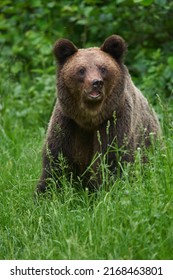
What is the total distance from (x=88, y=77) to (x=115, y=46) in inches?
18.0

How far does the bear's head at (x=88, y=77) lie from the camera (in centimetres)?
584

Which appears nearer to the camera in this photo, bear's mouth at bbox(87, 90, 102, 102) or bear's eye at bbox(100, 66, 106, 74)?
bear's mouth at bbox(87, 90, 102, 102)

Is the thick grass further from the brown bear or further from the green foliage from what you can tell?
the brown bear

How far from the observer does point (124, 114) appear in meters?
6.08

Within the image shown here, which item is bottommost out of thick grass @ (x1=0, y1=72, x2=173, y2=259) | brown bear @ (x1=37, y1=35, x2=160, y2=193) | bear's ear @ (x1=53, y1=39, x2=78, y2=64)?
thick grass @ (x1=0, y1=72, x2=173, y2=259)

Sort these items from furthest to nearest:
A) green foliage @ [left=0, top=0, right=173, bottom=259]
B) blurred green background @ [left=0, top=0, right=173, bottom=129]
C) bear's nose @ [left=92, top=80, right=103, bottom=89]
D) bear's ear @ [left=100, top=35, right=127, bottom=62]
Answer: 1. blurred green background @ [left=0, top=0, right=173, bottom=129]
2. bear's ear @ [left=100, top=35, right=127, bottom=62]
3. bear's nose @ [left=92, top=80, right=103, bottom=89]
4. green foliage @ [left=0, top=0, right=173, bottom=259]

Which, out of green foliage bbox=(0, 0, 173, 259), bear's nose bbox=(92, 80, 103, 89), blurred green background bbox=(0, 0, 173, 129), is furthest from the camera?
blurred green background bbox=(0, 0, 173, 129)

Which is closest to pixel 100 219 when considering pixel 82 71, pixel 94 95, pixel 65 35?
pixel 94 95

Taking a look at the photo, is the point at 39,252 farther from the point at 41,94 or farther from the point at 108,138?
the point at 41,94

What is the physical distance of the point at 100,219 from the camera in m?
4.86

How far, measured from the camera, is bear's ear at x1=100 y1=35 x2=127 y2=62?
235 inches

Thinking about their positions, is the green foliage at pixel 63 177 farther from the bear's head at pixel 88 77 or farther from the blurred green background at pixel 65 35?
the bear's head at pixel 88 77

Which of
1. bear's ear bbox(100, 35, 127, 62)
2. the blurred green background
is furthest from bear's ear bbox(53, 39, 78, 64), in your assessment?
the blurred green background

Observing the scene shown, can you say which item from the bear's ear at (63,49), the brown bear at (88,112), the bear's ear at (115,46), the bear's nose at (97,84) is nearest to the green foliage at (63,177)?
the brown bear at (88,112)
